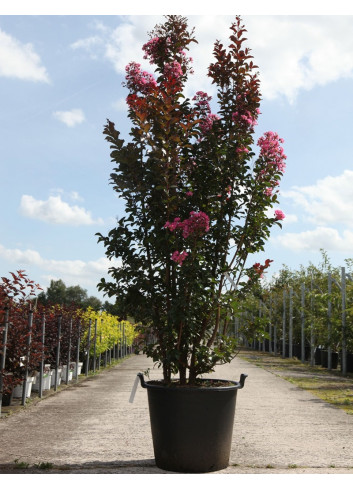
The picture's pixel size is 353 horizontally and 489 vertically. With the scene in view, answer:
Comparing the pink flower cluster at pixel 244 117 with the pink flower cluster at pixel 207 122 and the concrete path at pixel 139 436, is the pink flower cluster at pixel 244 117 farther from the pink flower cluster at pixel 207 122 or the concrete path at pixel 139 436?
the concrete path at pixel 139 436

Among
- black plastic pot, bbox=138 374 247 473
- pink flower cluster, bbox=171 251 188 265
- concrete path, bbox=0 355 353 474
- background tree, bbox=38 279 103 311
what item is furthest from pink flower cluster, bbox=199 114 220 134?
background tree, bbox=38 279 103 311

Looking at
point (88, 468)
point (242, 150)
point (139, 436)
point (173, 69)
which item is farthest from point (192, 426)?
point (173, 69)

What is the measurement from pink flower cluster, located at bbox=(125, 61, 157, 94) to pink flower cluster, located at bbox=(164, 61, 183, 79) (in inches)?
6.2

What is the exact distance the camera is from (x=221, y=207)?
18.6 feet

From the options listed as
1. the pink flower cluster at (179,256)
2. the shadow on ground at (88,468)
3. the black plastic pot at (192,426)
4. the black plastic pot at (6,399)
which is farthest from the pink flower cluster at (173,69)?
the black plastic pot at (6,399)

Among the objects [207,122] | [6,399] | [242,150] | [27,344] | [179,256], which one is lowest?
[6,399]

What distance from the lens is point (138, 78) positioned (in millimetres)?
5758

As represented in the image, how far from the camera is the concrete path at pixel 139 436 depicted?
17.7 feet

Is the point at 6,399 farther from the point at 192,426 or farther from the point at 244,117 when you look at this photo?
the point at 244,117

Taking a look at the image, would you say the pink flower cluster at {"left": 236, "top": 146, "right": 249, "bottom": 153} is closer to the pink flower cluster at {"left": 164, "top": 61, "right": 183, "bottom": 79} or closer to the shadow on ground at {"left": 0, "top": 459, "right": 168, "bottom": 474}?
the pink flower cluster at {"left": 164, "top": 61, "right": 183, "bottom": 79}

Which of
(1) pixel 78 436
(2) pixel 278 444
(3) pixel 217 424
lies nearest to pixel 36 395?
(1) pixel 78 436

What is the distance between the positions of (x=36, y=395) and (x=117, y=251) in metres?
6.36

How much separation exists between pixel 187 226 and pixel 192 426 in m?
1.70
